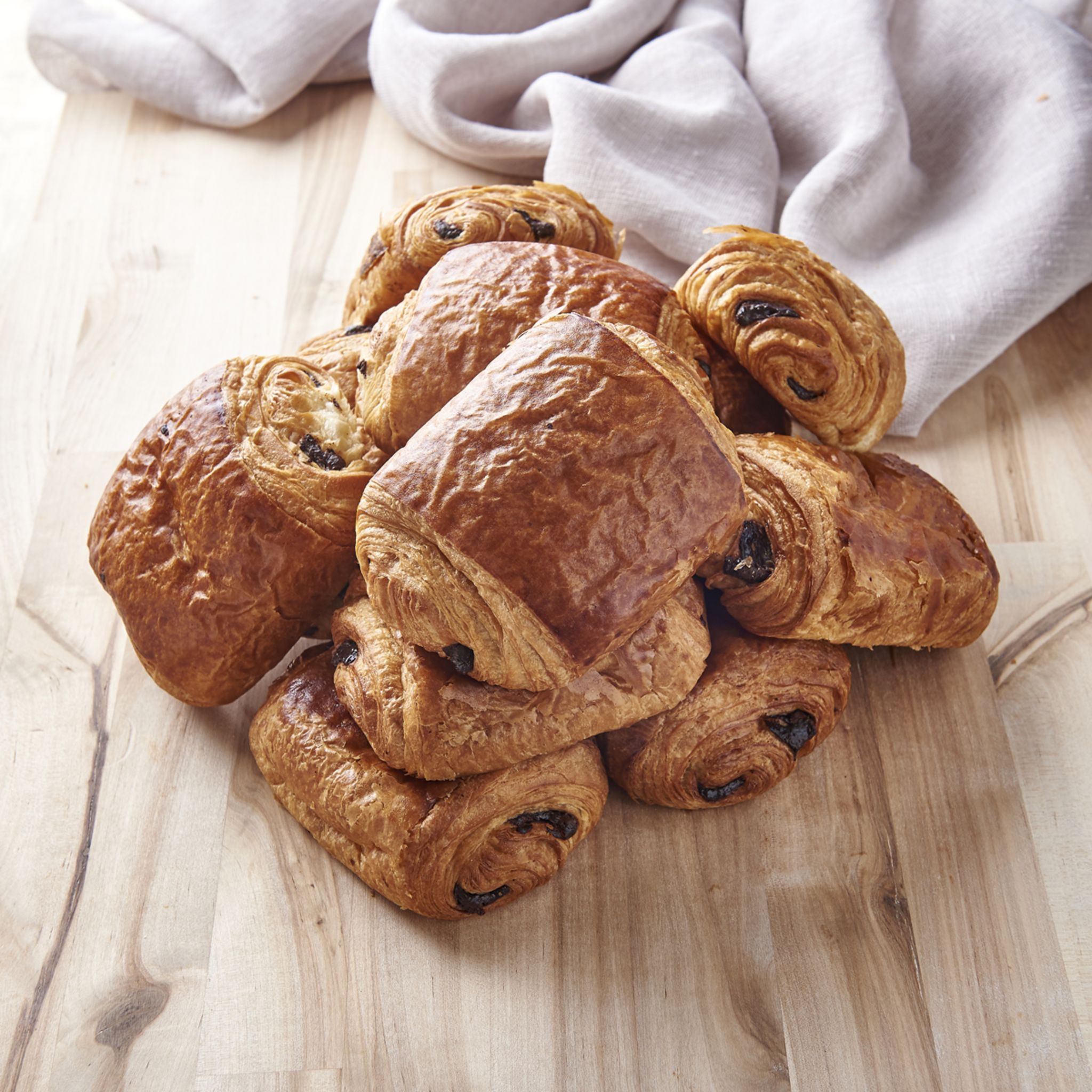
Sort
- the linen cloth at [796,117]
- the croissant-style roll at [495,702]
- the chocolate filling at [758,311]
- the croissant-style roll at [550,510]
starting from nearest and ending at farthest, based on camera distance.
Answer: the croissant-style roll at [550,510], the croissant-style roll at [495,702], the chocolate filling at [758,311], the linen cloth at [796,117]

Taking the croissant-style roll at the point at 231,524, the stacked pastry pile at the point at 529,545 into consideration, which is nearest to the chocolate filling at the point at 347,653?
the stacked pastry pile at the point at 529,545

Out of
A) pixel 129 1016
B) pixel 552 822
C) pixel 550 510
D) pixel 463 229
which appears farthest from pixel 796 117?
pixel 129 1016

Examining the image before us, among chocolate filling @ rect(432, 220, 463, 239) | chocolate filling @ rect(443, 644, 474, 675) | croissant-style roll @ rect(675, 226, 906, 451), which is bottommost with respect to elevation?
chocolate filling @ rect(443, 644, 474, 675)

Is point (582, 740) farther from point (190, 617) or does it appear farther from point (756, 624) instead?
point (190, 617)

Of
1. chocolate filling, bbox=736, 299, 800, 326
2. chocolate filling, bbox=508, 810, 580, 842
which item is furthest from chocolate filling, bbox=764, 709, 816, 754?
chocolate filling, bbox=736, 299, 800, 326

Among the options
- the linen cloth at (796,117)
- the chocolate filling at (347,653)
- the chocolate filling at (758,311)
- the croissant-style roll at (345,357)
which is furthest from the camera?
the linen cloth at (796,117)

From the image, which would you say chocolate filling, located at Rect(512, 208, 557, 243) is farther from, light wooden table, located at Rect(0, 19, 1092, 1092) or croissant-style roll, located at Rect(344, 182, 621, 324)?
light wooden table, located at Rect(0, 19, 1092, 1092)

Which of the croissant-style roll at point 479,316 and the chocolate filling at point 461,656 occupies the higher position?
the croissant-style roll at point 479,316

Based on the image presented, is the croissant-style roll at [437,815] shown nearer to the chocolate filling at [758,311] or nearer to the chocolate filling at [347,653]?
the chocolate filling at [347,653]
